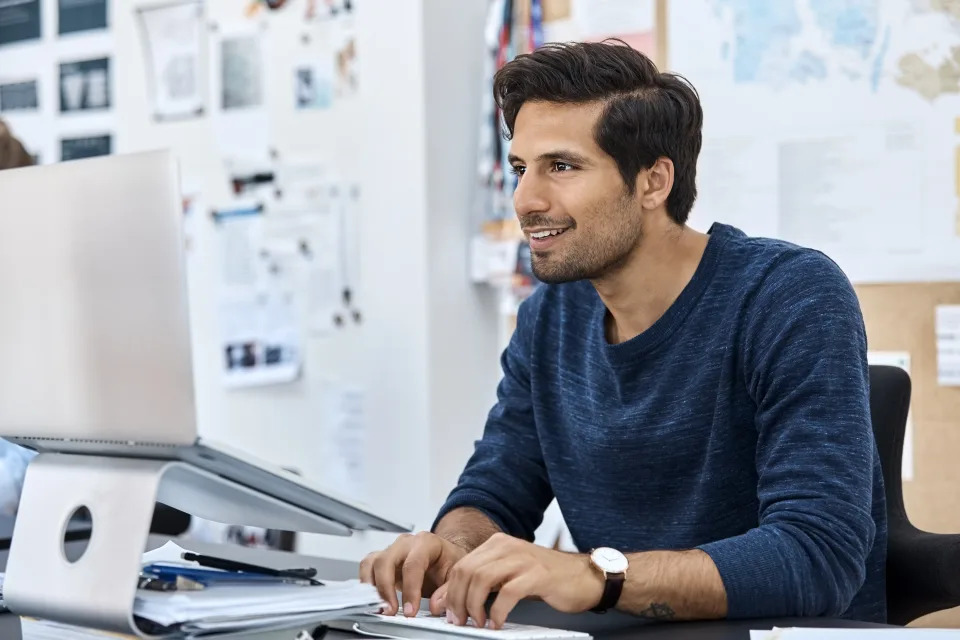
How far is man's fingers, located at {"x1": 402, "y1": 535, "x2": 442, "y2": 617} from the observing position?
1.12 m

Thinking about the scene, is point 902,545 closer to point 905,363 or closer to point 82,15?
point 905,363

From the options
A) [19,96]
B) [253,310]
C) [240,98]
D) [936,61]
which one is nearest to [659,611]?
[936,61]

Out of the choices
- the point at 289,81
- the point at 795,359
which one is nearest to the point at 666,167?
the point at 795,359

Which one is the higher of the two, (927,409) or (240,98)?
(240,98)

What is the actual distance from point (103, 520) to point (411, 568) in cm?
35

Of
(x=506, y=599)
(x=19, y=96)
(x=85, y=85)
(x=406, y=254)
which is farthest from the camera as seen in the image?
(x=19, y=96)

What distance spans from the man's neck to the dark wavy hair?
51mm

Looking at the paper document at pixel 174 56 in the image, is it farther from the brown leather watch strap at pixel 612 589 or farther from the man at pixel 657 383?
the brown leather watch strap at pixel 612 589

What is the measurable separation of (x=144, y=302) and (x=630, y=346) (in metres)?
0.75

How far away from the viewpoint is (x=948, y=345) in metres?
2.10

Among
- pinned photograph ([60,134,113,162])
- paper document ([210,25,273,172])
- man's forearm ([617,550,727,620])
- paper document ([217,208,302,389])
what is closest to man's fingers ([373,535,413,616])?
man's forearm ([617,550,727,620])

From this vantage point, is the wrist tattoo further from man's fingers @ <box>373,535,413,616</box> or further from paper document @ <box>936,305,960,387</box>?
paper document @ <box>936,305,960,387</box>

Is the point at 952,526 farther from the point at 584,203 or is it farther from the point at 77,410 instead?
the point at 77,410

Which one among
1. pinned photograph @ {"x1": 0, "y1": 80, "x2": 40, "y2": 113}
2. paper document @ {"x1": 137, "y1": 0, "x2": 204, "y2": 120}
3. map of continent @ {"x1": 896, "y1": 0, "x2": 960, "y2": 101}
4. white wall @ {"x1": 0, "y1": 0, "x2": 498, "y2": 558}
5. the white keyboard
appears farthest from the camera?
pinned photograph @ {"x1": 0, "y1": 80, "x2": 40, "y2": 113}
